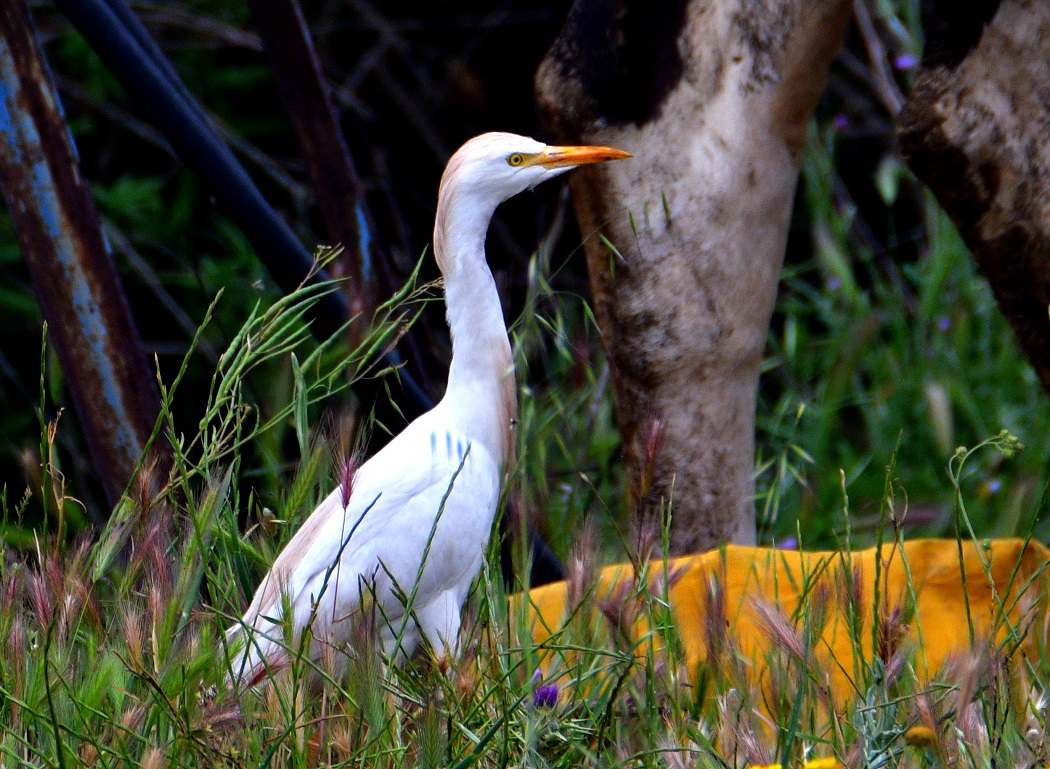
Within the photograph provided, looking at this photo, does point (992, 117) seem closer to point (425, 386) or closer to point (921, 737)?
point (921, 737)

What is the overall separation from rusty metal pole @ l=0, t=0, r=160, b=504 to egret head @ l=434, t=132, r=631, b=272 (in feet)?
1.66

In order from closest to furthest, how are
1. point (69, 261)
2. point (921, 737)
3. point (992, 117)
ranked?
point (921, 737), point (992, 117), point (69, 261)

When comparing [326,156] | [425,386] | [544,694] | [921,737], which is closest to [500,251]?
[326,156]

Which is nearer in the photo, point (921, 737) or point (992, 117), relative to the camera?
point (921, 737)

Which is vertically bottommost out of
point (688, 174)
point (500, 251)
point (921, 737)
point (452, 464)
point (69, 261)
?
point (921, 737)

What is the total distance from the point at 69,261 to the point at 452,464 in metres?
0.61

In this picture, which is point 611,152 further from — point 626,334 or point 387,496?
point 387,496

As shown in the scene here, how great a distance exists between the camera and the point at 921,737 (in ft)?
2.58

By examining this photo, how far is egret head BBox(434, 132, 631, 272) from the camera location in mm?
1350

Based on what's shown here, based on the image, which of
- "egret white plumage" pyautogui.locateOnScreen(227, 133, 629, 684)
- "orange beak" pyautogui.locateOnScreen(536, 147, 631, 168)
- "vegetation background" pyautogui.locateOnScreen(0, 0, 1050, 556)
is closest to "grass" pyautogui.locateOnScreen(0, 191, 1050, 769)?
"egret white plumage" pyautogui.locateOnScreen(227, 133, 629, 684)

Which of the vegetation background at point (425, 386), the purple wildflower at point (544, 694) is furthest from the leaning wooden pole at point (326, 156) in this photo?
the purple wildflower at point (544, 694)

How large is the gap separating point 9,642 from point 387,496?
53 cm

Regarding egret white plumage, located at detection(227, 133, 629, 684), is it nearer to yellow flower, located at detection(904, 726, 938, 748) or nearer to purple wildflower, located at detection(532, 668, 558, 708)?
purple wildflower, located at detection(532, 668, 558, 708)

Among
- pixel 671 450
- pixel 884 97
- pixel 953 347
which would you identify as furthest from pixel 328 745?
pixel 884 97
